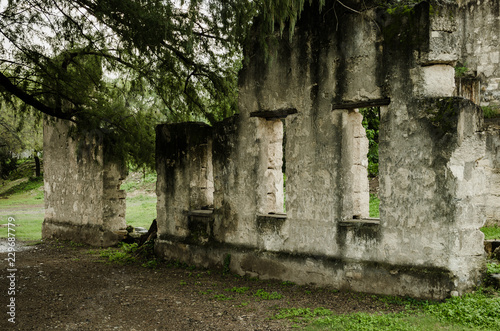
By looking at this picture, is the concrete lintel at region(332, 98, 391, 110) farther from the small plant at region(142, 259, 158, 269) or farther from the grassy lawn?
the grassy lawn

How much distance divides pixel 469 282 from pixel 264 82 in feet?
13.7

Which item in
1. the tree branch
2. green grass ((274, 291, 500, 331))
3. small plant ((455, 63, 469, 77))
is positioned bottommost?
green grass ((274, 291, 500, 331))

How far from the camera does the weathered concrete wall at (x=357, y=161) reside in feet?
18.7

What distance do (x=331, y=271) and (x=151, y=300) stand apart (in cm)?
258

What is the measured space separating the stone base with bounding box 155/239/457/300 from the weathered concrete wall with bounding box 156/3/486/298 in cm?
2

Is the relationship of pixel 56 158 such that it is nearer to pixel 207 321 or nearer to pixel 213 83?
pixel 213 83

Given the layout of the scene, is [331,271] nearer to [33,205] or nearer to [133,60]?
[133,60]

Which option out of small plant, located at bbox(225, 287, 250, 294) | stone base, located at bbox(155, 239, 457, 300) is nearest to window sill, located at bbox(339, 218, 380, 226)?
stone base, located at bbox(155, 239, 457, 300)

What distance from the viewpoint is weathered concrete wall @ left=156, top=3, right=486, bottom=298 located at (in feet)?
18.7

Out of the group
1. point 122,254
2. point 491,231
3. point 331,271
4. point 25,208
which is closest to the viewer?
point 331,271

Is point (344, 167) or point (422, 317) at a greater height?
point (344, 167)

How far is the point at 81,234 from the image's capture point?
39.3 feet

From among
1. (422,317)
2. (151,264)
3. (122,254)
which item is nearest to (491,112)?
(422,317)

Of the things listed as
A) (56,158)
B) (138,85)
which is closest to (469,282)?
(138,85)
